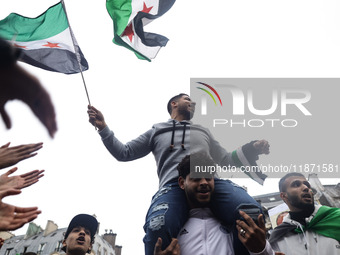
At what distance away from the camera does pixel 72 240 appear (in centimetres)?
501

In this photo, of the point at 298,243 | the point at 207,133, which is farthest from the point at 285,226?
the point at 207,133

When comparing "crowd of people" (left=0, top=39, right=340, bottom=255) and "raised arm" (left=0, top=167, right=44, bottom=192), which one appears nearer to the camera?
"crowd of people" (left=0, top=39, right=340, bottom=255)

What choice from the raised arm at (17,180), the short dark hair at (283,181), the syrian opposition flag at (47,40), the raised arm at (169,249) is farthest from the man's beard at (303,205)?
the syrian opposition flag at (47,40)

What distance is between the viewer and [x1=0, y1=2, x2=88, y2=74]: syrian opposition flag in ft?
19.3

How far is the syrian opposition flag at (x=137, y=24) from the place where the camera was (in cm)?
553

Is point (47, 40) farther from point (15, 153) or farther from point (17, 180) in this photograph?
point (17, 180)

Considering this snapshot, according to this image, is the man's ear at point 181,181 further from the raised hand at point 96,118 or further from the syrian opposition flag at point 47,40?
the syrian opposition flag at point 47,40

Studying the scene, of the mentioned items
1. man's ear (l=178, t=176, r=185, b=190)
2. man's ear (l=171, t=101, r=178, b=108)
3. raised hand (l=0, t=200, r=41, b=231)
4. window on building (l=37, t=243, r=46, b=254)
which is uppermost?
window on building (l=37, t=243, r=46, b=254)

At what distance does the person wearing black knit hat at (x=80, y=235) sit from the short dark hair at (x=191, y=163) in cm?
255

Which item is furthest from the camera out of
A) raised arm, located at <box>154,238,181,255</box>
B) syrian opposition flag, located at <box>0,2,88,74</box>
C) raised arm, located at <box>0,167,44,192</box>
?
syrian opposition flag, located at <box>0,2,88,74</box>

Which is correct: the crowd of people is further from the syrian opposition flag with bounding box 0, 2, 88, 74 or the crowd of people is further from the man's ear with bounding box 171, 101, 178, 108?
the syrian opposition flag with bounding box 0, 2, 88, 74

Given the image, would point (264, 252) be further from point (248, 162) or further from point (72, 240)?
point (72, 240)

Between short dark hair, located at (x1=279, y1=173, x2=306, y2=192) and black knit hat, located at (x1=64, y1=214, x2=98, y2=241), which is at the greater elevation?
short dark hair, located at (x1=279, y1=173, x2=306, y2=192)

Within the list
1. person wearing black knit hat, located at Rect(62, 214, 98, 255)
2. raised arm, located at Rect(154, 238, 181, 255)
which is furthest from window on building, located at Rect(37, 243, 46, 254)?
raised arm, located at Rect(154, 238, 181, 255)
